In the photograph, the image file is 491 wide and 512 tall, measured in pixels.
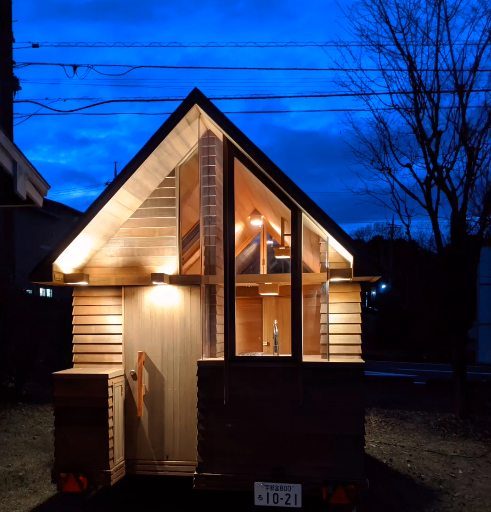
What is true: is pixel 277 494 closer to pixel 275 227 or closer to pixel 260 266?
pixel 260 266

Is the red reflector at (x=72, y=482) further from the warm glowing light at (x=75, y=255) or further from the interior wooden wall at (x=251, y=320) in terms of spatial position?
the interior wooden wall at (x=251, y=320)

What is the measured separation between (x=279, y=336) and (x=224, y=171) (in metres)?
3.42

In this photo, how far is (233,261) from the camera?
6.45m

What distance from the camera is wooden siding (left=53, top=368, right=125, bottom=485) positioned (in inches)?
249

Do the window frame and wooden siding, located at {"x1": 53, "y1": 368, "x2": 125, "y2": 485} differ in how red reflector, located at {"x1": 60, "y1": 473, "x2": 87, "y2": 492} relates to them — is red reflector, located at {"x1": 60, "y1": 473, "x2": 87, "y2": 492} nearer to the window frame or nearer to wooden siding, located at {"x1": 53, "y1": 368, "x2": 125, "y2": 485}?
wooden siding, located at {"x1": 53, "y1": 368, "x2": 125, "y2": 485}

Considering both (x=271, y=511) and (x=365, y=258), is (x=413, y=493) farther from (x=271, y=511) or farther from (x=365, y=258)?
(x=365, y=258)

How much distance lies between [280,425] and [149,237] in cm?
281

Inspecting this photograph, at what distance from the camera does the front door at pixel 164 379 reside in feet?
22.5

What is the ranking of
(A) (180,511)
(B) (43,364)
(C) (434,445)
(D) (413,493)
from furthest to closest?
(B) (43,364) → (C) (434,445) → (D) (413,493) → (A) (180,511)

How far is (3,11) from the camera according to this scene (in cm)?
1241

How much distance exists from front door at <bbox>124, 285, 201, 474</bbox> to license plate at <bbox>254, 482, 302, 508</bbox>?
3.84 ft

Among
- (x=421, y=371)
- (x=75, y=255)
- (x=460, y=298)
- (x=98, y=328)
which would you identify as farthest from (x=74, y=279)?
(x=421, y=371)

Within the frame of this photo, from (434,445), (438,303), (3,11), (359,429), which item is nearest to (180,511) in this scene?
(359,429)

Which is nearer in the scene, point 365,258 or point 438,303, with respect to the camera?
point 365,258
